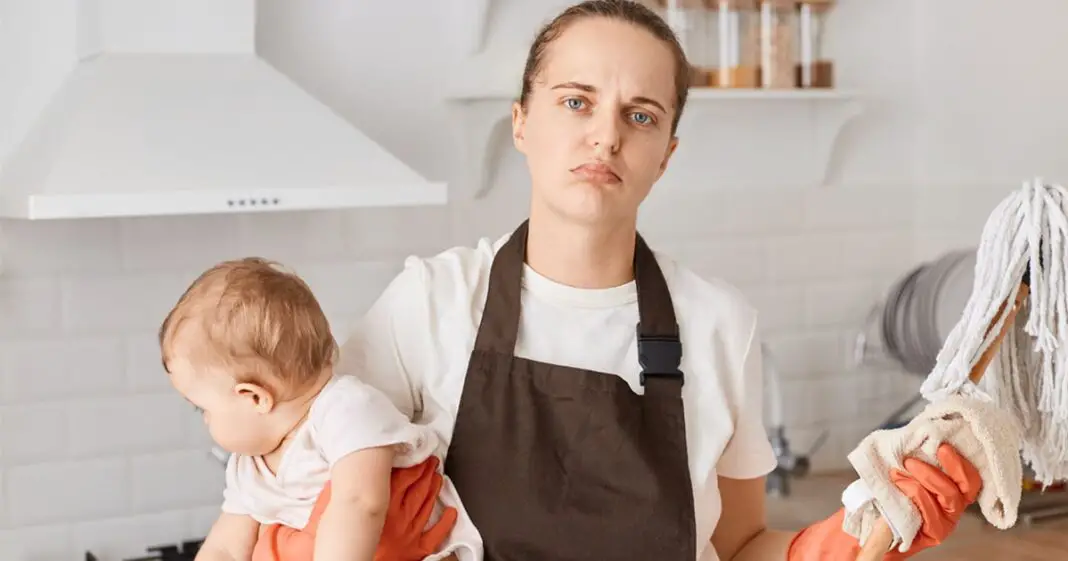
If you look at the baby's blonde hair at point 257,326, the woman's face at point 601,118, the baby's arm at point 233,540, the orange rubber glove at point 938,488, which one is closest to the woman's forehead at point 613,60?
the woman's face at point 601,118

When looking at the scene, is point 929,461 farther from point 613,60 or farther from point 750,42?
point 750,42

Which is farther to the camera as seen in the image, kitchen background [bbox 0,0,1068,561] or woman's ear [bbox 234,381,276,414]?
kitchen background [bbox 0,0,1068,561]

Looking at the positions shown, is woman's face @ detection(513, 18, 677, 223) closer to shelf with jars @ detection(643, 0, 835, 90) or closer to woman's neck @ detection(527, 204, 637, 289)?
woman's neck @ detection(527, 204, 637, 289)

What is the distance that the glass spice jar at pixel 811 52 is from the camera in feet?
8.73

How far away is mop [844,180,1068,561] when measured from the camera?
141 centimetres

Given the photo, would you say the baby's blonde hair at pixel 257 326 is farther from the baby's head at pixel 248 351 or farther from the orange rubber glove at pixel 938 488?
the orange rubber glove at pixel 938 488

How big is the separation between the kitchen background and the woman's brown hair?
32.6 inches

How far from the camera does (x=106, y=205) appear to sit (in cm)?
183

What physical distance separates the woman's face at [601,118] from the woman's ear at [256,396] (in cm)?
38

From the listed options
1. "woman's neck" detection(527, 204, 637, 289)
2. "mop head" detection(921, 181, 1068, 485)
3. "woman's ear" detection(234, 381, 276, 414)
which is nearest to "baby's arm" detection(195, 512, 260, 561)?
"woman's ear" detection(234, 381, 276, 414)

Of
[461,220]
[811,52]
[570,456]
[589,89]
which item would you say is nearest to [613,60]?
[589,89]

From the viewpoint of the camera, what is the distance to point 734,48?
2604mm

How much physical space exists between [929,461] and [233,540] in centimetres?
77

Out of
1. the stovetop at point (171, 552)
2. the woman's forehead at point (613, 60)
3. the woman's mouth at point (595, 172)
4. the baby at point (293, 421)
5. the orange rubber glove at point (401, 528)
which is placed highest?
the woman's forehead at point (613, 60)
